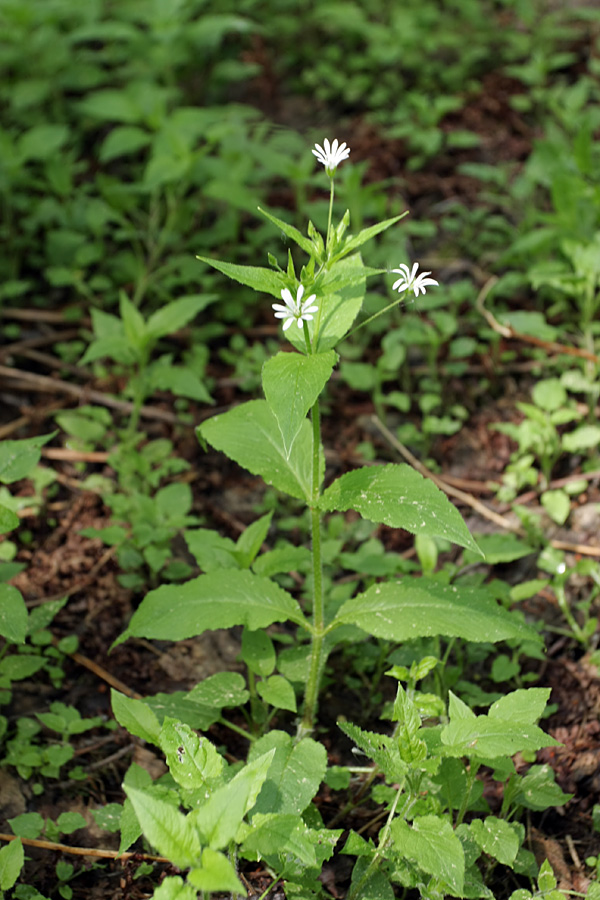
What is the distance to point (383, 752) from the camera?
1.82 m

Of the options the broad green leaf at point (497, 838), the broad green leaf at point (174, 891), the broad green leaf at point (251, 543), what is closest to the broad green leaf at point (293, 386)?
the broad green leaf at point (251, 543)

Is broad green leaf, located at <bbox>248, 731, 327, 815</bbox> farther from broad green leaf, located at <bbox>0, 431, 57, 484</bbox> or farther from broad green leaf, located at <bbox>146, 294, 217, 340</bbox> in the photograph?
broad green leaf, located at <bbox>146, 294, 217, 340</bbox>

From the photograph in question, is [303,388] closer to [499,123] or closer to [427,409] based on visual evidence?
[427,409]

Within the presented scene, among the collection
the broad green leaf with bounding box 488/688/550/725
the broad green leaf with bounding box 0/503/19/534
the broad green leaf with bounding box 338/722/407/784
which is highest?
the broad green leaf with bounding box 0/503/19/534

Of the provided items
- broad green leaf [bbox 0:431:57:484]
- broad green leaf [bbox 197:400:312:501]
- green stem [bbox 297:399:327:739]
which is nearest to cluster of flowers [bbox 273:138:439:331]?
green stem [bbox 297:399:327:739]

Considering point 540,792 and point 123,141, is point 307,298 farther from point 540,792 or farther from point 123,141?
point 123,141

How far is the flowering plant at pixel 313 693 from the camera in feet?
5.38

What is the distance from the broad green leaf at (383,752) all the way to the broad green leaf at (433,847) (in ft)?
0.34

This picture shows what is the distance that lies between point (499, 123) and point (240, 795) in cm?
464

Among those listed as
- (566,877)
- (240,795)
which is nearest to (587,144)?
(566,877)

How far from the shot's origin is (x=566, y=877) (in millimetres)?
1967

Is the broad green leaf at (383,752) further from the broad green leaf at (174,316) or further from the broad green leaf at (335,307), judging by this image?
the broad green leaf at (174,316)

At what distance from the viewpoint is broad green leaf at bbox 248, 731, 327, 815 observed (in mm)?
1809

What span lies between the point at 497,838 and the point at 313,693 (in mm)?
599
